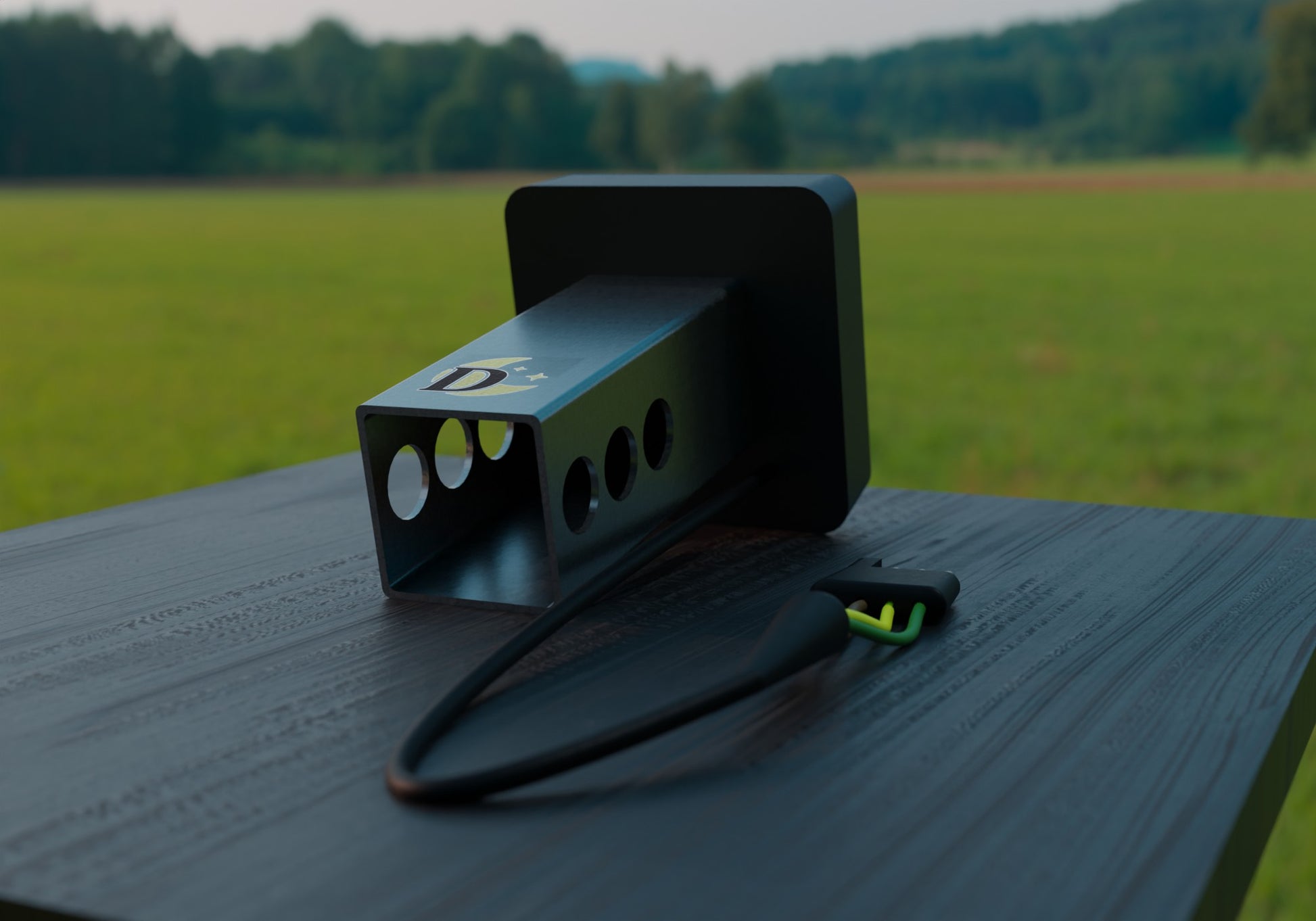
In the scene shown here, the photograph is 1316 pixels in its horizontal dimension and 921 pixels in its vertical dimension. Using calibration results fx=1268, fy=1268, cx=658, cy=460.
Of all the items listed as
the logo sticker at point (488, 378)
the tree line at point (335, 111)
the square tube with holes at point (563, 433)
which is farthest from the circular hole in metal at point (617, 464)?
the tree line at point (335, 111)

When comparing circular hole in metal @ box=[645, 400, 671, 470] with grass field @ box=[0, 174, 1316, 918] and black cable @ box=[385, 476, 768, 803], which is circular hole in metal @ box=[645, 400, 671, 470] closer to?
black cable @ box=[385, 476, 768, 803]

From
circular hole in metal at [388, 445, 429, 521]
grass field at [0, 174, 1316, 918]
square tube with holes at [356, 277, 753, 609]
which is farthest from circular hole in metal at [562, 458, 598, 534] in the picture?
grass field at [0, 174, 1316, 918]

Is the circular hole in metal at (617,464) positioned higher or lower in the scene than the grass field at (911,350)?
higher

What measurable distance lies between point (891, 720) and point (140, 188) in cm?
2639

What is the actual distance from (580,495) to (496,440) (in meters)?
0.09

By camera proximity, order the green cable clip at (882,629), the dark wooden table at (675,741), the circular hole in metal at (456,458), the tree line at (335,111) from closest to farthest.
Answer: the dark wooden table at (675,741) → the green cable clip at (882,629) → the circular hole in metal at (456,458) → the tree line at (335,111)

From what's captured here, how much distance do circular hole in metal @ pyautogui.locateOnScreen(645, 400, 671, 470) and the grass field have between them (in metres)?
1.18

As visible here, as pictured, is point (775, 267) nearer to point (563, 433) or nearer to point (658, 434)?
point (658, 434)

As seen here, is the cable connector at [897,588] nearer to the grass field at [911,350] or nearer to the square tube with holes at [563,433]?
the square tube with holes at [563,433]

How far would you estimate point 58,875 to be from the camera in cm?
40

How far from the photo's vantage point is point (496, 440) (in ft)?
2.73

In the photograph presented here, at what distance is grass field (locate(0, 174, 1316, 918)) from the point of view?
13.1 feet

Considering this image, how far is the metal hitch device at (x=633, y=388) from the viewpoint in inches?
26.9

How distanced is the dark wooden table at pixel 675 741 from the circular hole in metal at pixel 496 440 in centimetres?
10
